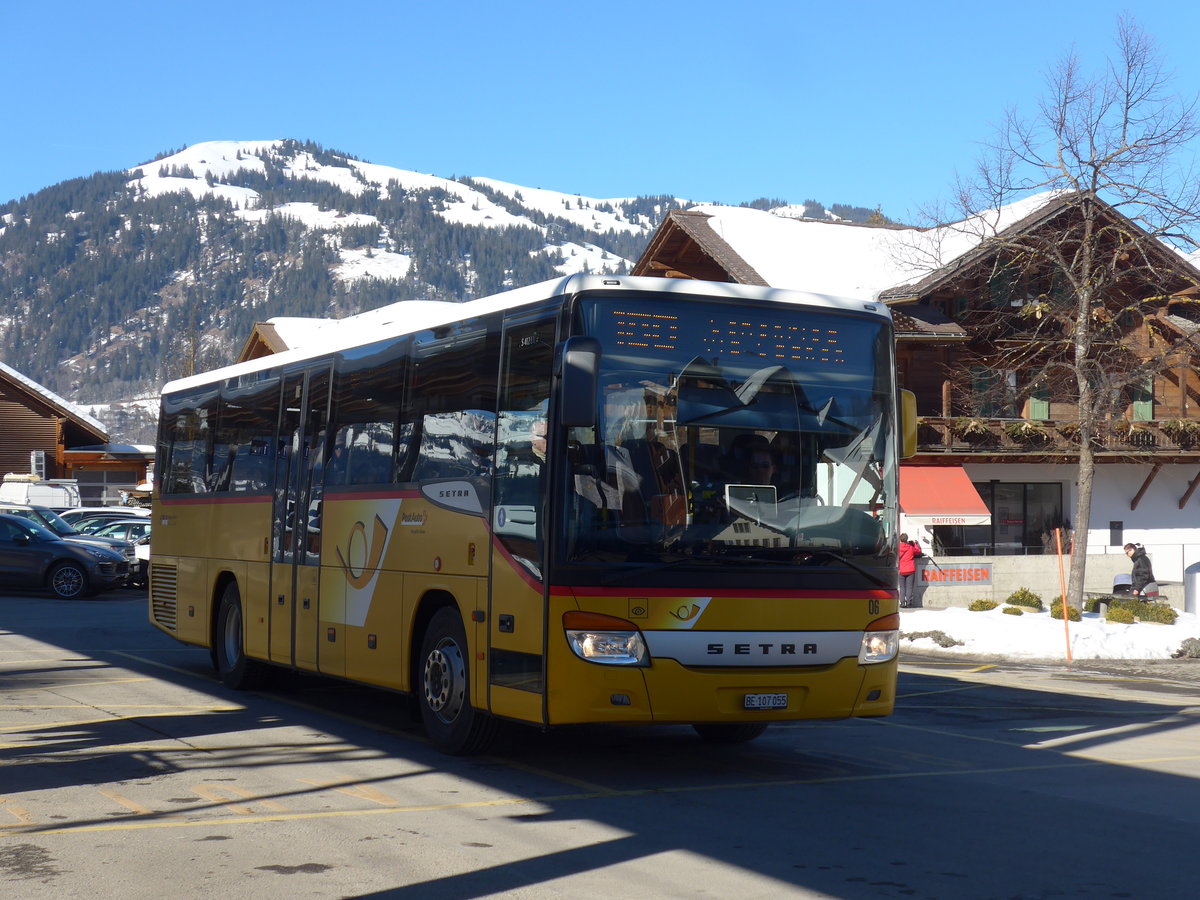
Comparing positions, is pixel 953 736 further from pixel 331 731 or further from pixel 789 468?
pixel 331 731

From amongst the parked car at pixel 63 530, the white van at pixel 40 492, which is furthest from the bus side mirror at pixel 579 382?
the white van at pixel 40 492

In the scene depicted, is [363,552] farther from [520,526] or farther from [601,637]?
[601,637]

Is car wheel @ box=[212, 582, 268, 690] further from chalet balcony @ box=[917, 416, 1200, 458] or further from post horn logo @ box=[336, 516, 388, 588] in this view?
chalet balcony @ box=[917, 416, 1200, 458]

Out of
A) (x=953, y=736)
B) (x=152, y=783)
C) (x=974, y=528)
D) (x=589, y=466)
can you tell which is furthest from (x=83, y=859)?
(x=974, y=528)

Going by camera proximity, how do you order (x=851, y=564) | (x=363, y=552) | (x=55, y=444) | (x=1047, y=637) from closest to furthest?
1. (x=851, y=564)
2. (x=363, y=552)
3. (x=1047, y=637)
4. (x=55, y=444)

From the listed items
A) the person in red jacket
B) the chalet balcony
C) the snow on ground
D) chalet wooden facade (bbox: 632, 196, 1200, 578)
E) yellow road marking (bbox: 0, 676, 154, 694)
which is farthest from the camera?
the chalet balcony

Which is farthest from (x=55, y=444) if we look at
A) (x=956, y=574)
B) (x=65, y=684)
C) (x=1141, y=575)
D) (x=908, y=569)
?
(x=65, y=684)

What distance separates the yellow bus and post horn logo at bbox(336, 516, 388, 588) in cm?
16

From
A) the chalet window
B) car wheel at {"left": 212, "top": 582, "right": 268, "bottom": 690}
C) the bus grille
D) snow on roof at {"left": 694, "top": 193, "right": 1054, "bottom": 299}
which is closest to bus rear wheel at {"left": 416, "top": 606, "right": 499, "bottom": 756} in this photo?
car wheel at {"left": 212, "top": 582, "right": 268, "bottom": 690}

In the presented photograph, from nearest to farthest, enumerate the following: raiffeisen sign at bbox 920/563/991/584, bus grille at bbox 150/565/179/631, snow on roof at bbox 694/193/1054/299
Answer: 1. bus grille at bbox 150/565/179/631
2. raiffeisen sign at bbox 920/563/991/584
3. snow on roof at bbox 694/193/1054/299

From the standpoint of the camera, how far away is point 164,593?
1708 cm

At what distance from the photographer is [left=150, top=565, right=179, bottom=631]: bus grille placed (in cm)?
1675

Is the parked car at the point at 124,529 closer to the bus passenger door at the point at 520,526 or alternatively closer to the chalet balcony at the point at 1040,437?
the chalet balcony at the point at 1040,437

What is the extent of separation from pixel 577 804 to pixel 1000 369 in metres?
31.9
